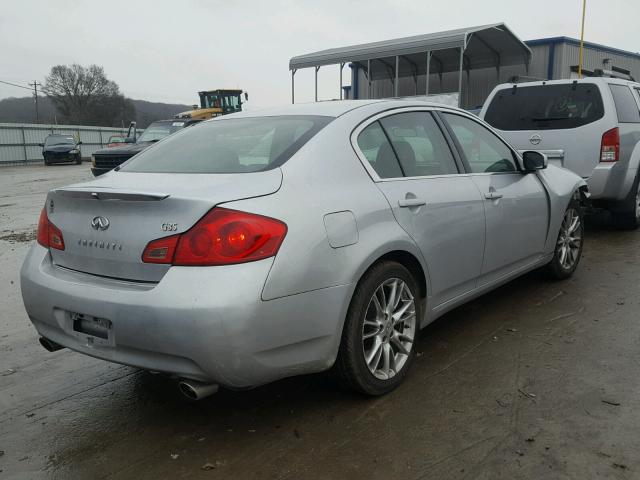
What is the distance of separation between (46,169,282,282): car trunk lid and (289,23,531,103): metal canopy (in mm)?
15298

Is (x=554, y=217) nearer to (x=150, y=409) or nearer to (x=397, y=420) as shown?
(x=397, y=420)

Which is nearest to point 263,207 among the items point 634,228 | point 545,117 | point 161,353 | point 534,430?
point 161,353

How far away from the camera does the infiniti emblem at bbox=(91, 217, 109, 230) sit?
2643 millimetres

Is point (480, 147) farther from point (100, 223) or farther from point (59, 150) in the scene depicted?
point (59, 150)

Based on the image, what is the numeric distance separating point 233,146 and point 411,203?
1039 millimetres

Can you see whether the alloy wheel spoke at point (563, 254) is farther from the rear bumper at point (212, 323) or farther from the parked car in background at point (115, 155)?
the parked car in background at point (115, 155)

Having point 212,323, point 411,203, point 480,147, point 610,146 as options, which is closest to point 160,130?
point 610,146

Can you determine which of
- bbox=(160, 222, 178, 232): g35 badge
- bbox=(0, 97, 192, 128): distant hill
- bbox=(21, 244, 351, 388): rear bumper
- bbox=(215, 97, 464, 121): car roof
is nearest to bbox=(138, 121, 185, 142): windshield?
bbox=(215, 97, 464, 121): car roof

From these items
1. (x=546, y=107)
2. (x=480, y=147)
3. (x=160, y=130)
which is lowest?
(x=480, y=147)

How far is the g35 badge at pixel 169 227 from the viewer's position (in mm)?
2447

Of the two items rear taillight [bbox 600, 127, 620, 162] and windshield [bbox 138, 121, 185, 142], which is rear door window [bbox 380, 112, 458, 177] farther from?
windshield [bbox 138, 121, 185, 142]

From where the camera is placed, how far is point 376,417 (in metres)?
2.82

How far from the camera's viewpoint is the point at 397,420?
110 inches

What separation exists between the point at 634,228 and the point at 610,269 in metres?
2.54
